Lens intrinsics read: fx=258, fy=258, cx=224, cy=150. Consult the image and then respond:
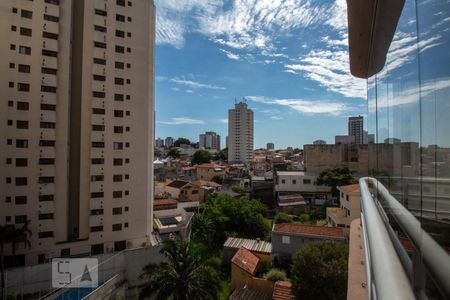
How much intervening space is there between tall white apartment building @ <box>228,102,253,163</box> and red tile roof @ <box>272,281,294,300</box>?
54265mm

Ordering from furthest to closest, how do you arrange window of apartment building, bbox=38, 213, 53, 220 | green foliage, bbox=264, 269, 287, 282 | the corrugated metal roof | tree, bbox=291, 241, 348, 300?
1. the corrugated metal roof
2. window of apartment building, bbox=38, 213, 53, 220
3. green foliage, bbox=264, 269, 287, 282
4. tree, bbox=291, 241, 348, 300

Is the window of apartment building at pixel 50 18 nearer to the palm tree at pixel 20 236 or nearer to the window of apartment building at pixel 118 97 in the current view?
the window of apartment building at pixel 118 97

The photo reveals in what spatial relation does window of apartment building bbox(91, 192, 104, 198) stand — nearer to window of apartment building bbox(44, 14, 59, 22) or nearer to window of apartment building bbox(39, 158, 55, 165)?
window of apartment building bbox(39, 158, 55, 165)

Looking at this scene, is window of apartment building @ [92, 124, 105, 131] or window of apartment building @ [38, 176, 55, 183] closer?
window of apartment building @ [38, 176, 55, 183]

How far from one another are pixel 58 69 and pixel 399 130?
1896cm

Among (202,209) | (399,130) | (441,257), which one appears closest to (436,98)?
(441,257)

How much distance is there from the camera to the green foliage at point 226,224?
19.3 meters

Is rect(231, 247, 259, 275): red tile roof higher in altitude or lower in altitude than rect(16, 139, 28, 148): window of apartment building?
lower

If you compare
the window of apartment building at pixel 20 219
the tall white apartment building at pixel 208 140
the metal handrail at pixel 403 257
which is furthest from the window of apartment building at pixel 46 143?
the tall white apartment building at pixel 208 140

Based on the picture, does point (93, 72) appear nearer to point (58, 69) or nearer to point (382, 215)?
point (58, 69)

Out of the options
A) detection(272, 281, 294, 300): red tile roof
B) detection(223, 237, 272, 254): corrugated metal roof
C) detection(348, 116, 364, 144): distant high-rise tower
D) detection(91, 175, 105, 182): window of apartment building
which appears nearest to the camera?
detection(348, 116, 364, 144): distant high-rise tower

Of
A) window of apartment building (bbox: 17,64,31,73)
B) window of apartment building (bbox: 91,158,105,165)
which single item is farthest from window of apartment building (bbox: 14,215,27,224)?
window of apartment building (bbox: 17,64,31,73)

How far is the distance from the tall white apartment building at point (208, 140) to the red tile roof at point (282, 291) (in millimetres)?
88497

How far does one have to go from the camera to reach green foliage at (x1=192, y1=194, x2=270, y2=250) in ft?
63.4
